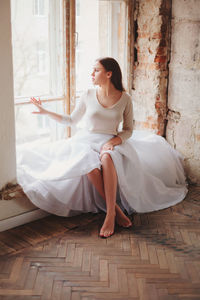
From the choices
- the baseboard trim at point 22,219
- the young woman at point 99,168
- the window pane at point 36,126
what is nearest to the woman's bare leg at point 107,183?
the young woman at point 99,168

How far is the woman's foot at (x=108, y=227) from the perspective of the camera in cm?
→ 315

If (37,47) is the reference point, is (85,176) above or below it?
below

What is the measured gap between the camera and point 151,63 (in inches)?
170

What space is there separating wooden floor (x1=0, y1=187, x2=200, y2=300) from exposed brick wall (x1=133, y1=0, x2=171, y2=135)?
1317mm

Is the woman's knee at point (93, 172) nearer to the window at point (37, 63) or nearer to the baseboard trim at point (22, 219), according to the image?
the baseboard trim at point (22, 219)

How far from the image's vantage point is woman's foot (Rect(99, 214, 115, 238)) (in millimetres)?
3154

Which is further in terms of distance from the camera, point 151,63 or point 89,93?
point 151,63

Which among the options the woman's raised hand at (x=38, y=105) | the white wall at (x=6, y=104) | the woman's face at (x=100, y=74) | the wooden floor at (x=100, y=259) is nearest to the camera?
the wooden floor at (x=100, y=259)

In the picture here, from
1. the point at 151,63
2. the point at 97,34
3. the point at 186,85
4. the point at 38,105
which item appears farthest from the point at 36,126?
the point at 186,85

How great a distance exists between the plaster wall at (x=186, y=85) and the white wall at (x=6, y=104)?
1.94 m

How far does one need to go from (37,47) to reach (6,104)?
81cm

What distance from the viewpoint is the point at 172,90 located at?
14.2 feet

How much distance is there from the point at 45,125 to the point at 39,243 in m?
1.28

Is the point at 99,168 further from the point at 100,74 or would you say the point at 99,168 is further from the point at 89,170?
the point at 100,74
